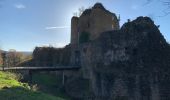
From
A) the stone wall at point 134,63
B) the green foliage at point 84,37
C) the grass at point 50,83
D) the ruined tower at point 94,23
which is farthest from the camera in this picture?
the green foliage at point 84,37

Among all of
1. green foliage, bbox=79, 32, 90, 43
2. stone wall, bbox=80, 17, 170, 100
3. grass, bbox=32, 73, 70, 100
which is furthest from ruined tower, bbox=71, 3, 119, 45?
stone wall, bbox=80, 17, 170, 100

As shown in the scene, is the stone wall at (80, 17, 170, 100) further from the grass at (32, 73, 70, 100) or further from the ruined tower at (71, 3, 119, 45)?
the ruined tower at (71, 3, 119, 45)

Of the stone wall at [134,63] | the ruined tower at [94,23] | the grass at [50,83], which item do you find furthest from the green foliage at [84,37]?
the stone wall at [134,63]

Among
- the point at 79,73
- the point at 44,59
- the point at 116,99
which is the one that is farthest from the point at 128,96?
the point at 44,59

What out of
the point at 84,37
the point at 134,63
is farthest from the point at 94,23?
the point at 134,63

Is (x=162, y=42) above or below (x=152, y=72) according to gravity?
above

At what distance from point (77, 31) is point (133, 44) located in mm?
16759

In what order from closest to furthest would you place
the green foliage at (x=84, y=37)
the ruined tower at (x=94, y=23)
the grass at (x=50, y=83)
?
the grass at (x=50, y=83) < the ruined tower at (x=94, y=23) < the green foliage at (x=84, y=37)

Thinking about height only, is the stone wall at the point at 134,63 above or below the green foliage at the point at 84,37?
below

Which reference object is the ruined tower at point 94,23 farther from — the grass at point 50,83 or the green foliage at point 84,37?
the grass at point 50,83

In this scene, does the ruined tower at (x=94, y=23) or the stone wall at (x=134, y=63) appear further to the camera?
the ruined tower at (x=94, y=23)

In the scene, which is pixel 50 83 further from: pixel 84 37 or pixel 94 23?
pixel 94 23

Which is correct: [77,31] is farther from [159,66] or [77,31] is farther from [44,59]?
[159,66]

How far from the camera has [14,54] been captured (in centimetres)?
5497
